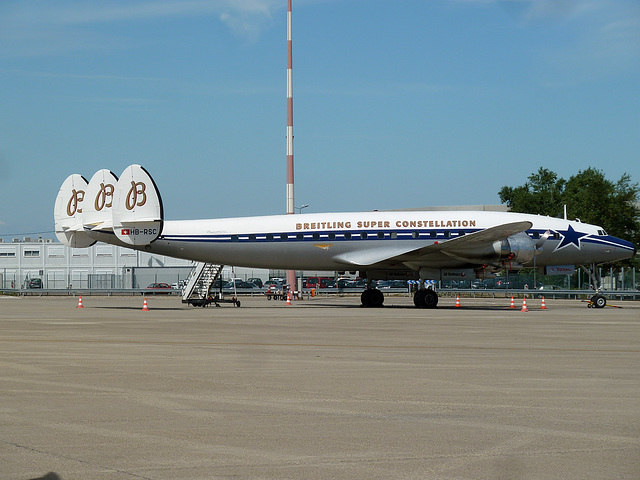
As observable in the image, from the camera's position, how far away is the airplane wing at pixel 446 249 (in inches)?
1344

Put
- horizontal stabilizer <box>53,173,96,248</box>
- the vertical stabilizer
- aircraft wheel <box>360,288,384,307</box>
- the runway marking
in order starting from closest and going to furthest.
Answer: the runway marking, the vertical stabilizer, horizontal stabilizer <box>53,173,96,248</box>, aircraft wheel <box>360,288,384,307</box>

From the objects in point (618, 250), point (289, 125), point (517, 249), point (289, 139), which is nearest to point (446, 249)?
point (517, 249)

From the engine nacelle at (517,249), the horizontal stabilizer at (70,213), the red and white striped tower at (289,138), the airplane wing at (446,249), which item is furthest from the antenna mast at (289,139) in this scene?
the engine nacelle at (517,249)

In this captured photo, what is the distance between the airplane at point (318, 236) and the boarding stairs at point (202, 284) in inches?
172

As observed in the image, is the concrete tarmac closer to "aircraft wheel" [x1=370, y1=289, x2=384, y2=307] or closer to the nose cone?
"aircraft wheel" [x1=370, y1=289, x2=384, y2=307]

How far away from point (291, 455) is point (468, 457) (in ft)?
5.21

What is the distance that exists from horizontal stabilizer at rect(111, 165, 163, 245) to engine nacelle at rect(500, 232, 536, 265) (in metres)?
16.0

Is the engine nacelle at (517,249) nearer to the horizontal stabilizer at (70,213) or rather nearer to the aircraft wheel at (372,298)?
the aircraft wheel at (372,298)

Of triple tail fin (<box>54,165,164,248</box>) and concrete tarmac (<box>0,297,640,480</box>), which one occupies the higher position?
triple tail fin (<box>54,165,164,248</box>)

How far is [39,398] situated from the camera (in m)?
9.95

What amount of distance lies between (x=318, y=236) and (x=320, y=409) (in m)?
27.6

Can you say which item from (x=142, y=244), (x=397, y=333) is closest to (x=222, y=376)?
(x=397, y=333)

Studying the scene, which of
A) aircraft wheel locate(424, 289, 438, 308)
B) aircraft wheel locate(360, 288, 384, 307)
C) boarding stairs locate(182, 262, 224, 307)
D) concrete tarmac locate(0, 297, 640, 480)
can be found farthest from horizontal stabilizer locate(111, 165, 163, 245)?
concrete tarmac locate(0, 297, 640, 480)

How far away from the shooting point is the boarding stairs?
41.5 meters
